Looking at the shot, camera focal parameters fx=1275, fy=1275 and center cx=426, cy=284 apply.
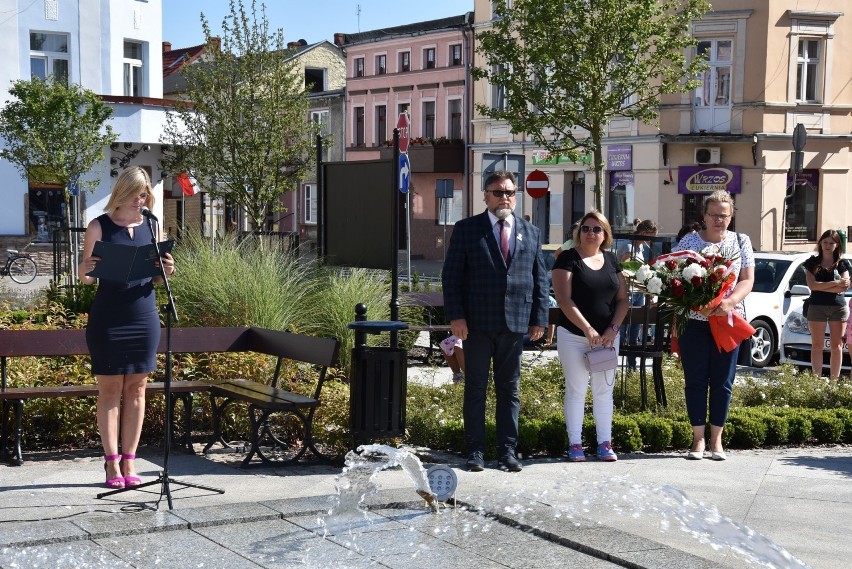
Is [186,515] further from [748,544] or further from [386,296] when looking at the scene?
[386,296]

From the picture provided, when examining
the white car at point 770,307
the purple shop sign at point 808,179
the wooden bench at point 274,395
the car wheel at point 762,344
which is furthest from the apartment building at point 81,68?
the wooden bench at point 274,395

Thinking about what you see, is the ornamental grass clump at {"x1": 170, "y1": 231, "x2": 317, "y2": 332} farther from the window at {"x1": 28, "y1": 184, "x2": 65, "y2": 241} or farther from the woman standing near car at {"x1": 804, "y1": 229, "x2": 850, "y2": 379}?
the window at {"x1": 28, "y1": 184, "x2": 65, "y2": 241}

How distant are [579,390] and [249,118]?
947 inches

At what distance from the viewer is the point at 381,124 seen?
56438 mm

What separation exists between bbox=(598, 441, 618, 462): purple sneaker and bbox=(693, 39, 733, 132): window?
30700 millimetres

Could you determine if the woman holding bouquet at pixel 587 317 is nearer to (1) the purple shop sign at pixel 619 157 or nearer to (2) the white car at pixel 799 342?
(2) the white car at pixel 799 342

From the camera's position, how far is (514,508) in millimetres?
7281

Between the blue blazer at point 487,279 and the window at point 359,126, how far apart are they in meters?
49.3

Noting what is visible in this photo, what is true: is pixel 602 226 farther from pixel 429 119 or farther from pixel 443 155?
pixel 429 119

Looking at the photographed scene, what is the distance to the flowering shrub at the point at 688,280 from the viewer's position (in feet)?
30.1

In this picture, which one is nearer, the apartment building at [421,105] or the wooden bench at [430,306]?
the wooden bench at [430,306]

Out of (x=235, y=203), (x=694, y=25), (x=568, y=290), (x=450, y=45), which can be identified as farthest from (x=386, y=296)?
(x=450, y=45)

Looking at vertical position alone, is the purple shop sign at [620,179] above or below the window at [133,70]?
below

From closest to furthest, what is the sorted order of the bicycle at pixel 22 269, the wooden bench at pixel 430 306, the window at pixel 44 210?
the wooden bench at pixel 430 306 < the bicycle at pixel 22 269 < the window at pixel 44 210
